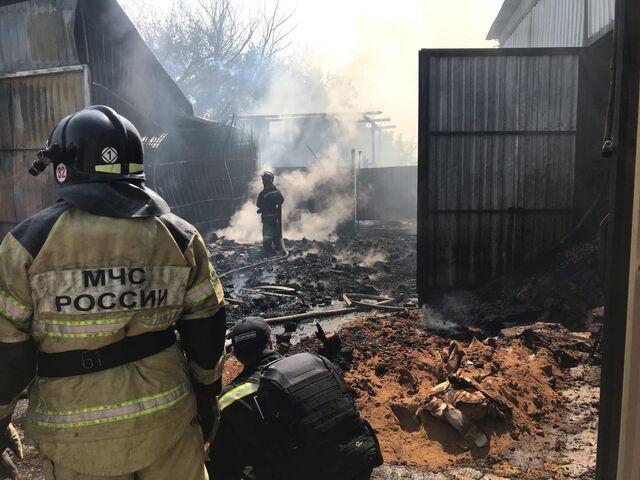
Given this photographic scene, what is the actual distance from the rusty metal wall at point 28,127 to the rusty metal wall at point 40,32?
31 centimetres

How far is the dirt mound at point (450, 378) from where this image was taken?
12.3 ft

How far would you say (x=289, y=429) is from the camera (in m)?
2.54

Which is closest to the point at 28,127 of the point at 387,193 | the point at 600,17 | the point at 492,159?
the point at 492,159

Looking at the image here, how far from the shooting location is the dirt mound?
3.75 m

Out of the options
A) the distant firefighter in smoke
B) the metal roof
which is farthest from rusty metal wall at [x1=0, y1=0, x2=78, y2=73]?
the metal roof

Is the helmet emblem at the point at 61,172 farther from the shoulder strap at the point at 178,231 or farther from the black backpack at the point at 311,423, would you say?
the black backpack at the point at 311,423

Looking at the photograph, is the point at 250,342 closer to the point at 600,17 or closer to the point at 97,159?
the point at 97,159

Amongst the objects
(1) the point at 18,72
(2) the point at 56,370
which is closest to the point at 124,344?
(2) the point at 56,370

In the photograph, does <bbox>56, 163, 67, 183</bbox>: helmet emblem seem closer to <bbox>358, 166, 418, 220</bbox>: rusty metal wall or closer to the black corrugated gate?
the black corrugated gate

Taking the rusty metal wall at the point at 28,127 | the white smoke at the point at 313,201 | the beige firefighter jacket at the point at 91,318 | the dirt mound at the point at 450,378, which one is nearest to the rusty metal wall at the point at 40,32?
the rusty metal wall at the point at 28,127

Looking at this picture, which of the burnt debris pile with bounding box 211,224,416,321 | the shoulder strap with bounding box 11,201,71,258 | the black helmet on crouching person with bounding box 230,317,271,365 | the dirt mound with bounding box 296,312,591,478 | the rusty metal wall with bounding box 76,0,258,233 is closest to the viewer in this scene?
the shoulder strap with bounding box 11,201,71,258

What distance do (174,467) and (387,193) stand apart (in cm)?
1756

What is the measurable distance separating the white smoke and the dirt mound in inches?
438

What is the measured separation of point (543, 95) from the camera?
314 inches
